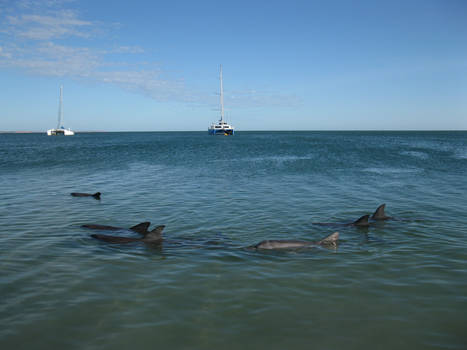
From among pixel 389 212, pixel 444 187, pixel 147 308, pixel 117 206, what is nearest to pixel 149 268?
pixel 147 308

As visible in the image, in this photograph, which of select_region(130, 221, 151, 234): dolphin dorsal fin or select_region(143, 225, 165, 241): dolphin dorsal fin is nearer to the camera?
select_region(143, 225, 165, 241): dolphin dorsal fin

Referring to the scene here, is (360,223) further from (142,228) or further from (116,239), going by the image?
(116,239)

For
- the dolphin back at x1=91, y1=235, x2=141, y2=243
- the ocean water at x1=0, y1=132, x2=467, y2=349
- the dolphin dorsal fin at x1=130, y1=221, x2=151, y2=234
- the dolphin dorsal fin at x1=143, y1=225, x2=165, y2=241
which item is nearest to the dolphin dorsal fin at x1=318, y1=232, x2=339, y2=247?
the ocean water at x1=0, y1=132, x2=467, y2=349

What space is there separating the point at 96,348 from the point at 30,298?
2.86 metres

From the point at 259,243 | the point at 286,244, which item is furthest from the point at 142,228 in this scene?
the point at 286,244

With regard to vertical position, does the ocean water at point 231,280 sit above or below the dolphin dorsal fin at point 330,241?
below

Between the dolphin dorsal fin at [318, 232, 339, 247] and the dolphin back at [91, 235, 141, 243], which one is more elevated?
the dolphin dorsal fin at [318, 232, 339, 247]

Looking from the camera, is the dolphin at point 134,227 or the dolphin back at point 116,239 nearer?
the dolphin back at point 116,239

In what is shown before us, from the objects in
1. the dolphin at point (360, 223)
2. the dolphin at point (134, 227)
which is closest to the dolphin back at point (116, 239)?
the dolphin at point (134, 227)

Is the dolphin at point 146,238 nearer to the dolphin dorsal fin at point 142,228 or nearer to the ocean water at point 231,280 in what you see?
the ocean water at point 231,280

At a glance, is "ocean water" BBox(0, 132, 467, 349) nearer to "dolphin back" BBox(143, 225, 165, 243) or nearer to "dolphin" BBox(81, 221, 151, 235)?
"dolphin back" BBox(143, 225, 165, 243)

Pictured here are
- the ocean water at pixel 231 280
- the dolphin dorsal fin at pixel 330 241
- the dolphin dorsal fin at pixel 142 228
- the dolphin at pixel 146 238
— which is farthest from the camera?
the dolphin dorsal fin at pixel 142 228

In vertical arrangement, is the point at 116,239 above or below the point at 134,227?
below

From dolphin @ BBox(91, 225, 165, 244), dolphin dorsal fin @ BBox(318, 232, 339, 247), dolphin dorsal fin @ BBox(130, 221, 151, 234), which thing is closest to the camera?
dolphin dorsal fin @ BBox(318, 232, 339, 247)
